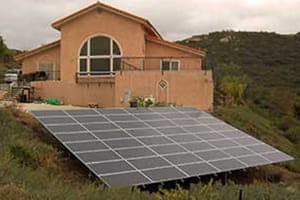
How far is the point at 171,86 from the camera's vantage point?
26312 millimetres

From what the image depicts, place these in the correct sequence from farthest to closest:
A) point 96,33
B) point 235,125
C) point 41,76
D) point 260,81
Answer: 1. point 260,81
2. point 41,76
3. point 96,33
4. point 235,125

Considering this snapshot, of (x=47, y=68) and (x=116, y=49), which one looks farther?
(x=47, y=68)

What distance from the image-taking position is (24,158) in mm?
12641

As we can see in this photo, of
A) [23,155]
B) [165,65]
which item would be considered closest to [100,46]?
[165,65]

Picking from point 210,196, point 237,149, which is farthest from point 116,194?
point 237,149

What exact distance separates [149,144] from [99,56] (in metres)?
16.2

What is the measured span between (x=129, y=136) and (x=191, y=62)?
15.8 m

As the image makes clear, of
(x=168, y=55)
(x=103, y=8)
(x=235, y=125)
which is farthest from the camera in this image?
(x=168, y=55)

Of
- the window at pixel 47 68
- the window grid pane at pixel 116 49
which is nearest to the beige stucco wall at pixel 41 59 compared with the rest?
the window at pixel 47 68

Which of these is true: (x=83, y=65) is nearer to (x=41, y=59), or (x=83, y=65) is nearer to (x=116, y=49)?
(x=116, y=49)

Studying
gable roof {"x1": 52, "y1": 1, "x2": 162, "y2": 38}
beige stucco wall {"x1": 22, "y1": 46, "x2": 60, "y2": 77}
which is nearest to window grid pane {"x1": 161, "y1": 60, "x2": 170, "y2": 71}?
gable roof {"x1": 52, "y1": 1, "x2": 162, "y2": 38}

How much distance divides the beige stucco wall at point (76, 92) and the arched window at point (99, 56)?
1.64 m

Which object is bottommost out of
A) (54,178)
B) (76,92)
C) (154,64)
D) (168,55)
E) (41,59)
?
(54,178)

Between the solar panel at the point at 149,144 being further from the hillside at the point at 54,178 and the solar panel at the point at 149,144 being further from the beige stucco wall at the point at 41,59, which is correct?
the beige stucco wall at the point at 41,59
